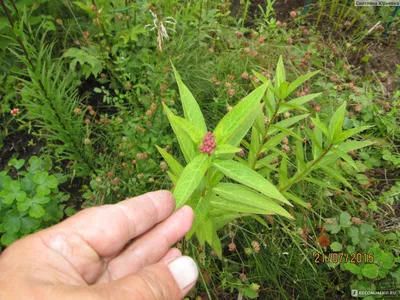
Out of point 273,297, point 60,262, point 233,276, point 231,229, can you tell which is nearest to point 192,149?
point 60,262

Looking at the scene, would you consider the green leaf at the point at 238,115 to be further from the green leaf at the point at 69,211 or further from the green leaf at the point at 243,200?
the green leaf at the point at 69,211

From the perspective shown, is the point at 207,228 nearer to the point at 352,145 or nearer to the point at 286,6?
the point at 352,145

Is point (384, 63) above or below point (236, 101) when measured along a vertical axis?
below

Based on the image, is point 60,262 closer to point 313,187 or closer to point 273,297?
point 273,297

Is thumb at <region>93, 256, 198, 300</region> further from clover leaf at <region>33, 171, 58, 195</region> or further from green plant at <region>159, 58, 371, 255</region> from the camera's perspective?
clover leaf at <region>33, 171, 58, 195</region>

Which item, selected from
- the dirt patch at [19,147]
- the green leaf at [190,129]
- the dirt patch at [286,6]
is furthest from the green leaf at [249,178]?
the dirt patch at [286,6]

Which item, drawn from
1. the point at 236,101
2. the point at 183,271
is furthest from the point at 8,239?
the point at 236,101
